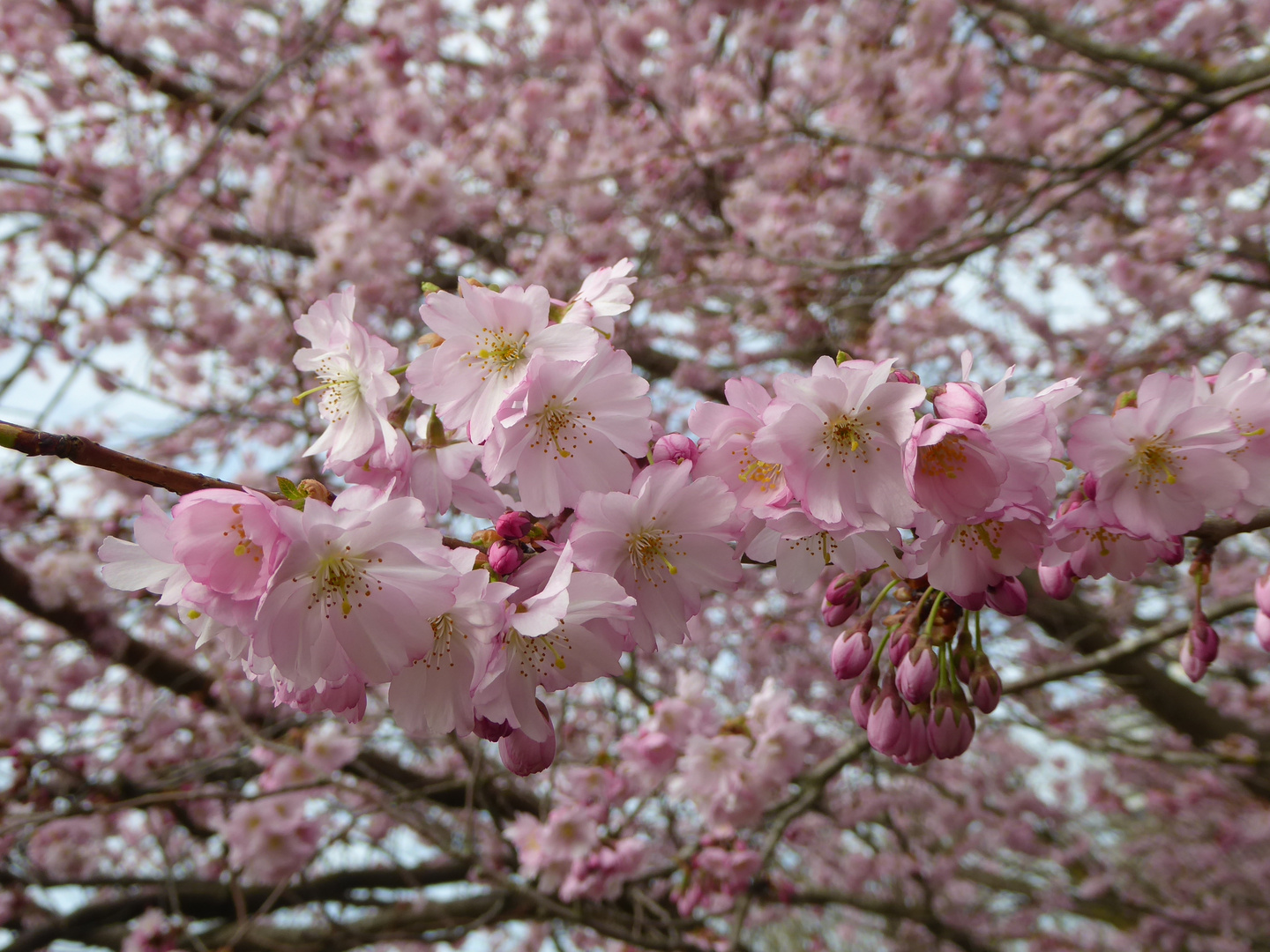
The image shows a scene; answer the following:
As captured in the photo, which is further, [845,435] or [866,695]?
[866,695]

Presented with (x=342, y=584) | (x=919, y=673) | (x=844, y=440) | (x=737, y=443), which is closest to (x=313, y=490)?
(x=342, y=584)

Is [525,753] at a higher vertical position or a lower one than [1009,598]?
lower

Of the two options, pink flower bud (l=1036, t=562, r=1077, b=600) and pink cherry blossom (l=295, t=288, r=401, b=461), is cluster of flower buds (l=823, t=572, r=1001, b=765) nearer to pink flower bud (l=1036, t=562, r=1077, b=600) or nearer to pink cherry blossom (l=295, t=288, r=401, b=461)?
pink flower bud (l=1036, t=562, r=1077, b=600)

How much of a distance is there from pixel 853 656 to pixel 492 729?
57cm

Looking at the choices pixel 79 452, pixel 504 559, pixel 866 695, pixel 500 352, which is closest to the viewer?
pixel 79 452

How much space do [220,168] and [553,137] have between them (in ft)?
7.87

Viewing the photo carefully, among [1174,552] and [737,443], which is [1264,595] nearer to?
[1174,552]

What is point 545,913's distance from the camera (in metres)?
2.96

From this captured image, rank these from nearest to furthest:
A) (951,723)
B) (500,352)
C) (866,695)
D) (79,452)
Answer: (79,452) < (500,352) < (951,723) < (866,695)

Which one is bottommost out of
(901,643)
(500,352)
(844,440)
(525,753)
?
(525,753)

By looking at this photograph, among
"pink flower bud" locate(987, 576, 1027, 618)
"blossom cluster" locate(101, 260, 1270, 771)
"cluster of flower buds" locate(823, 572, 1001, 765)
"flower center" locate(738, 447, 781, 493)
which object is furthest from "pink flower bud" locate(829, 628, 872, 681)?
"flower center" locate(738, 447, 781, 493)

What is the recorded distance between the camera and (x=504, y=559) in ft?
2.82

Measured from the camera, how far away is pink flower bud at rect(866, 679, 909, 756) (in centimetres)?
111

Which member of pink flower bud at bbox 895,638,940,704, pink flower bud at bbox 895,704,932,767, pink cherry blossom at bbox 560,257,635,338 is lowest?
pink flower bud at bbox 895,704,932,767
